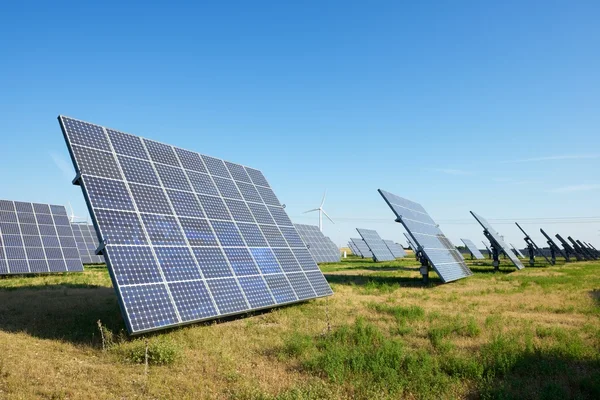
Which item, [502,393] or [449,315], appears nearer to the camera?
[502,393]

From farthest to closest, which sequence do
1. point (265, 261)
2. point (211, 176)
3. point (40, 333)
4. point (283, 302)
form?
point (211, 176)
point (265, 261)
point (283, 302)
point (40, 333)

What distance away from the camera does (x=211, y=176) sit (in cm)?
1848

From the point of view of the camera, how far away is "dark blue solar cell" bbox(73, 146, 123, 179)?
495 inches

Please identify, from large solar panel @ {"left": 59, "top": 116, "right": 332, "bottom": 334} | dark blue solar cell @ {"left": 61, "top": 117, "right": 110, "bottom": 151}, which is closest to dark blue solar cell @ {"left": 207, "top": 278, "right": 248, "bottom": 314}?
large solar panel @ {"left": 59, "top": 116, "right": 332, "bottom": 334}

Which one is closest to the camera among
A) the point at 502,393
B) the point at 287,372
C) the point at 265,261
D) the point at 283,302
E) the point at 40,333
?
the point at 502,393

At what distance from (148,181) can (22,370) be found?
7.47m

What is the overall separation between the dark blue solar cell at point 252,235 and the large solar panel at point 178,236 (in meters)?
0.06

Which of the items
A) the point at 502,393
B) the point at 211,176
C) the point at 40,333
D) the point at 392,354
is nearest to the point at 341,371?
the point at 392,354

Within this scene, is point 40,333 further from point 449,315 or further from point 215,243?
point 449,315

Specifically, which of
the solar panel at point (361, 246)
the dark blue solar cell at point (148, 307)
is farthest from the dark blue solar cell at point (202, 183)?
the solar panel at point (361, 246)

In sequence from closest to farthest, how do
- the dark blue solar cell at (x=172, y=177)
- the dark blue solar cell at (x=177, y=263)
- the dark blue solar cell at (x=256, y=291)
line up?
the dark blue solar cell at (x=177, y=263) → the dark blue solar cell at (x=256, y=291) → the dark blue solar cell at (x=172, y=177)

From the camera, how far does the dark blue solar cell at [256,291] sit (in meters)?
14.3

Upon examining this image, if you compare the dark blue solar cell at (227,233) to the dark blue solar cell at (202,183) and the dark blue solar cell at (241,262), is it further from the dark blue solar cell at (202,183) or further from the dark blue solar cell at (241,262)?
the dark blue solar cell at (202,183)

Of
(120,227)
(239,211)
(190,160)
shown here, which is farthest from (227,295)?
(190,160)
